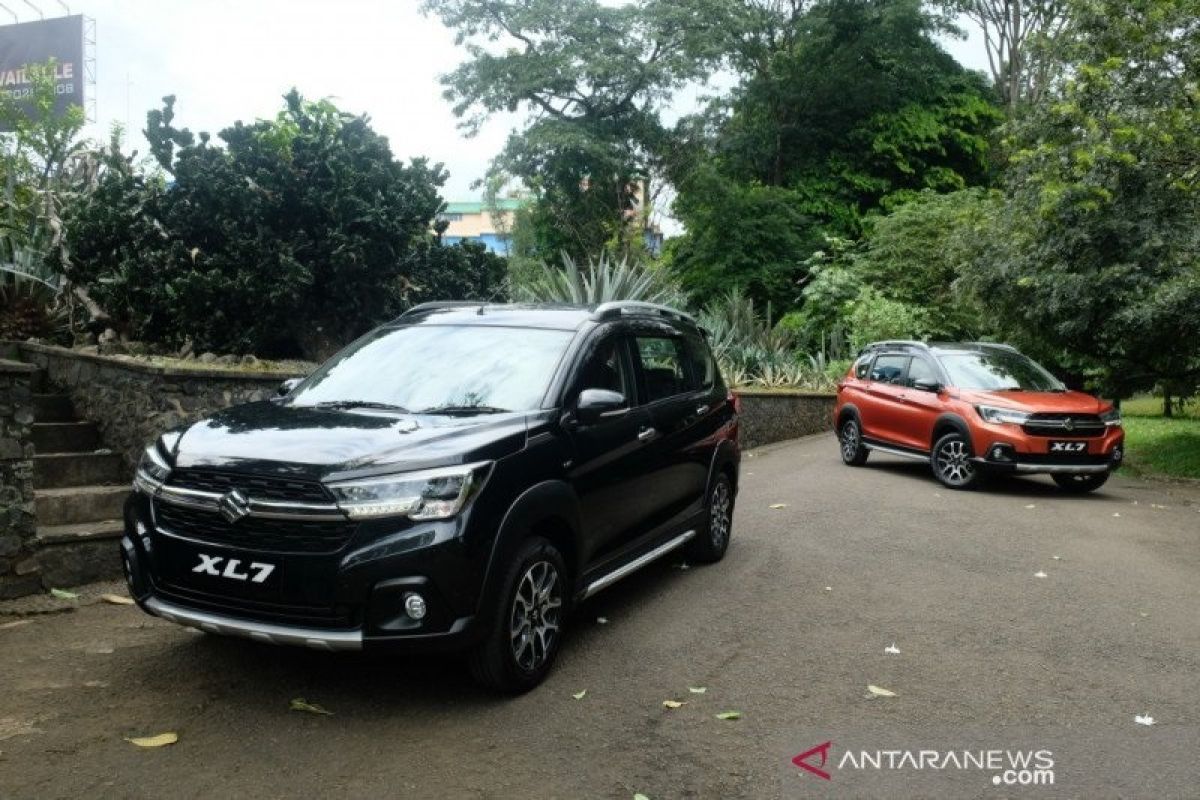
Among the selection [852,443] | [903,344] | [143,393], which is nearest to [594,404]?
[143,393]

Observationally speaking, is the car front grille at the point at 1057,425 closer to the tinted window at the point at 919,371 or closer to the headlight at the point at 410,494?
the tinted window at the point at 919,371

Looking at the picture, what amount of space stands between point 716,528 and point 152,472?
424 cm

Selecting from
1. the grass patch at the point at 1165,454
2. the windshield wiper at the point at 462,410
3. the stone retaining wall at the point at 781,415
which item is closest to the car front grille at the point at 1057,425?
the grass patch at the point at 1165,454

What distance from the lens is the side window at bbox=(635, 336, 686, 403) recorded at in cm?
615

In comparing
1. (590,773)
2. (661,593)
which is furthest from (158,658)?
(661,593)

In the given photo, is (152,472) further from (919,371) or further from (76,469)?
(919,371)

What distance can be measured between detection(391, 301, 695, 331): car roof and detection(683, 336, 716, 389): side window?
868 millimetres

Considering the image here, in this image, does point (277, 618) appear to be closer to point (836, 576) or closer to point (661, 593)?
point (661, 593)

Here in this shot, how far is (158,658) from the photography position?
4902 millimetres

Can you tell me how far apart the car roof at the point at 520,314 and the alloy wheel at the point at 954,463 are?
690cm

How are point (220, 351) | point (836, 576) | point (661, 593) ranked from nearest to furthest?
point (661, 593)
point (836, 576)
point (220, 351)

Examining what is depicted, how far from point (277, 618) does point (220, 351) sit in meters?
5.77

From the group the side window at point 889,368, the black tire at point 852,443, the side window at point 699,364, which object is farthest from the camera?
the black tire at point 852,443

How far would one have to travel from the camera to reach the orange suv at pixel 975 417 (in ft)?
36.2
